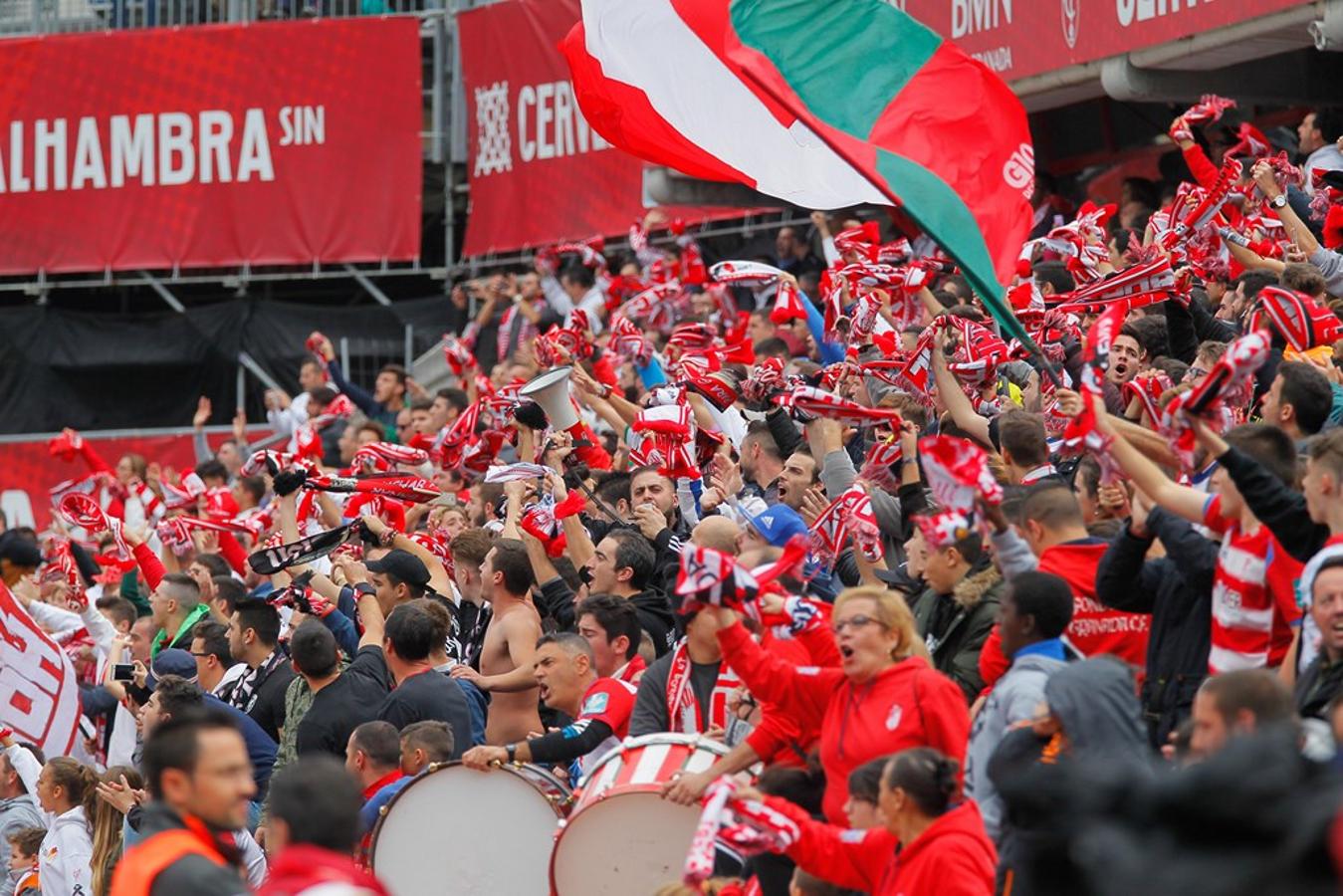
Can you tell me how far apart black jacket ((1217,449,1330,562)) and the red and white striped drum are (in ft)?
6.24

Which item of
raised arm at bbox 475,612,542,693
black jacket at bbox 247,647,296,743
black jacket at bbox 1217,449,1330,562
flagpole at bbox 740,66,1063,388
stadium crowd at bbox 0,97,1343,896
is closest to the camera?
stadium crowd at bbox 0,97,1343,896

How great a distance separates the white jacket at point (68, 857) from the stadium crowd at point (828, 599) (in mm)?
14

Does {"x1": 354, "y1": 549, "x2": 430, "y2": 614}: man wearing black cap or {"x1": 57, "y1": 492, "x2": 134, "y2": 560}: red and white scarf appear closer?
{"x1": 354, "y1": 549, "x2": 430, "y2": 614}: man wearing black cap

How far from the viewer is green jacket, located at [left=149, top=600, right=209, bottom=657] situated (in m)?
11.7

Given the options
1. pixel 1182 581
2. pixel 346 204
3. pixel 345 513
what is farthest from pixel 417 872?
pixel 346 204

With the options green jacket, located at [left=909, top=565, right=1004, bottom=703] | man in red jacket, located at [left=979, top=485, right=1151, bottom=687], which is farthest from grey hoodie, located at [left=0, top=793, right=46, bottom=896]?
man in red jacket, located at [left=979, top=485, right=1151, bottom=687]

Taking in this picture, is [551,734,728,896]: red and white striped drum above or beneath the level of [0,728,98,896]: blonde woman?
above

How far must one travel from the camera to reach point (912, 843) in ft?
19.5

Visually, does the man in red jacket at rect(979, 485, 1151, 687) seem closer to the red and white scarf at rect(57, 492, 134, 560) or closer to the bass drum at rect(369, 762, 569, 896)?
the bass drum at rect(369, 762, 569, 896)

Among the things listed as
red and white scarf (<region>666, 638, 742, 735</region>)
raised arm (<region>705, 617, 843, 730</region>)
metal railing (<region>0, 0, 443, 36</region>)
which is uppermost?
metal railing (<region>0, 0, 443, 36</region>)

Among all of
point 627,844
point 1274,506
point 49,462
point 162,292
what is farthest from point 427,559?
point 162,292

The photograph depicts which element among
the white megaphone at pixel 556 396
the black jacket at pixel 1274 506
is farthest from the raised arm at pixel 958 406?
the black jacket at pixel 1274 506

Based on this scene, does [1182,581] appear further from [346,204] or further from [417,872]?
[346,204]

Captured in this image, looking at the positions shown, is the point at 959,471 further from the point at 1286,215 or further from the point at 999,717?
the point at 1286,215
